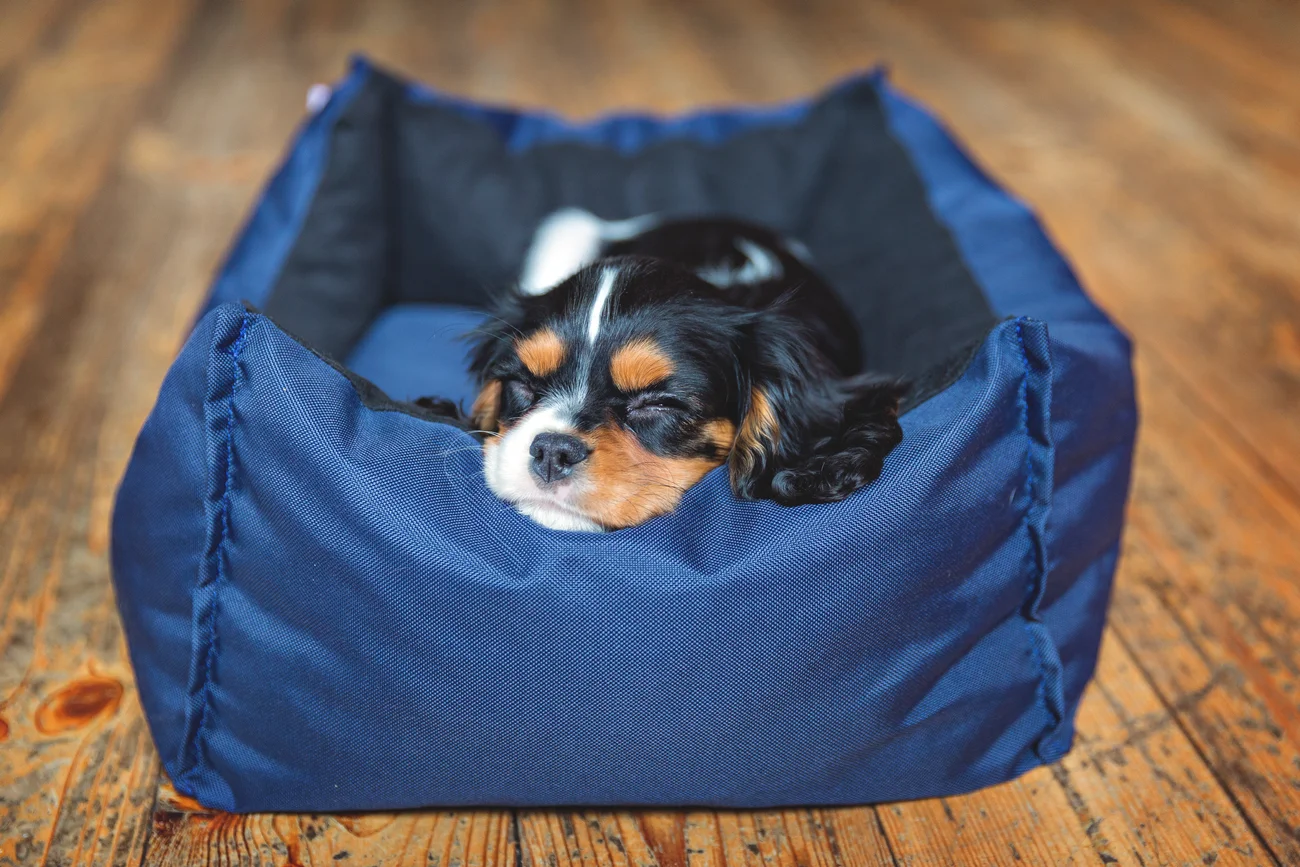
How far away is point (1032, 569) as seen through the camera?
70.7 inches

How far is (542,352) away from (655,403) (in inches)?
7.5

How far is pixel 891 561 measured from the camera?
161 centimetres

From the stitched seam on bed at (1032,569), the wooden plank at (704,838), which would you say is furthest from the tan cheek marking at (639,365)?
the wooden plank at (704,838)

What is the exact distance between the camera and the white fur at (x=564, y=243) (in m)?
2.70

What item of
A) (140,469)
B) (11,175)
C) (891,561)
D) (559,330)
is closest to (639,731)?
(891,561)

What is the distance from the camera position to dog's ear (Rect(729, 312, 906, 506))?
5.55ft

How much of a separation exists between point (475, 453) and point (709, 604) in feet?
1.46

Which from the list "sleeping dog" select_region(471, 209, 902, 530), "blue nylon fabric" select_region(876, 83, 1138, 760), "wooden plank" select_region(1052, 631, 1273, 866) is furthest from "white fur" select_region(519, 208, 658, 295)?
"wooden plank" select_region(1052, 631, 1273, 866)

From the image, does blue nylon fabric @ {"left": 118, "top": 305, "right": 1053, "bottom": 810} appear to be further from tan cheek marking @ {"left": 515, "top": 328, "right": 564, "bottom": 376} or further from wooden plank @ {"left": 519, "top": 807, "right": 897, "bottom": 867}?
tan cheek marking @ {"left": 515, "top": 328, "right": 564, "bottom": 376}

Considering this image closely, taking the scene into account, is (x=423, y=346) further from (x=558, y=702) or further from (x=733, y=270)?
(x=558, y=702)

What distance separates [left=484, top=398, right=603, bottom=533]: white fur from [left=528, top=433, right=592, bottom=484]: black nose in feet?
0.03

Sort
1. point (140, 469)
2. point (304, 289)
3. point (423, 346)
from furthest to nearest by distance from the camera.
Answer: point (423, 346) → point (304, 289) → point (140, 469)

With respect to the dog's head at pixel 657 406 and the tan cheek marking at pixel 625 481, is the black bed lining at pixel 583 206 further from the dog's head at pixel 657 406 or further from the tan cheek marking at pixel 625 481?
the tan cheek marking at pixel 625 481

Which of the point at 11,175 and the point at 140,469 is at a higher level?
the point at 140,469
